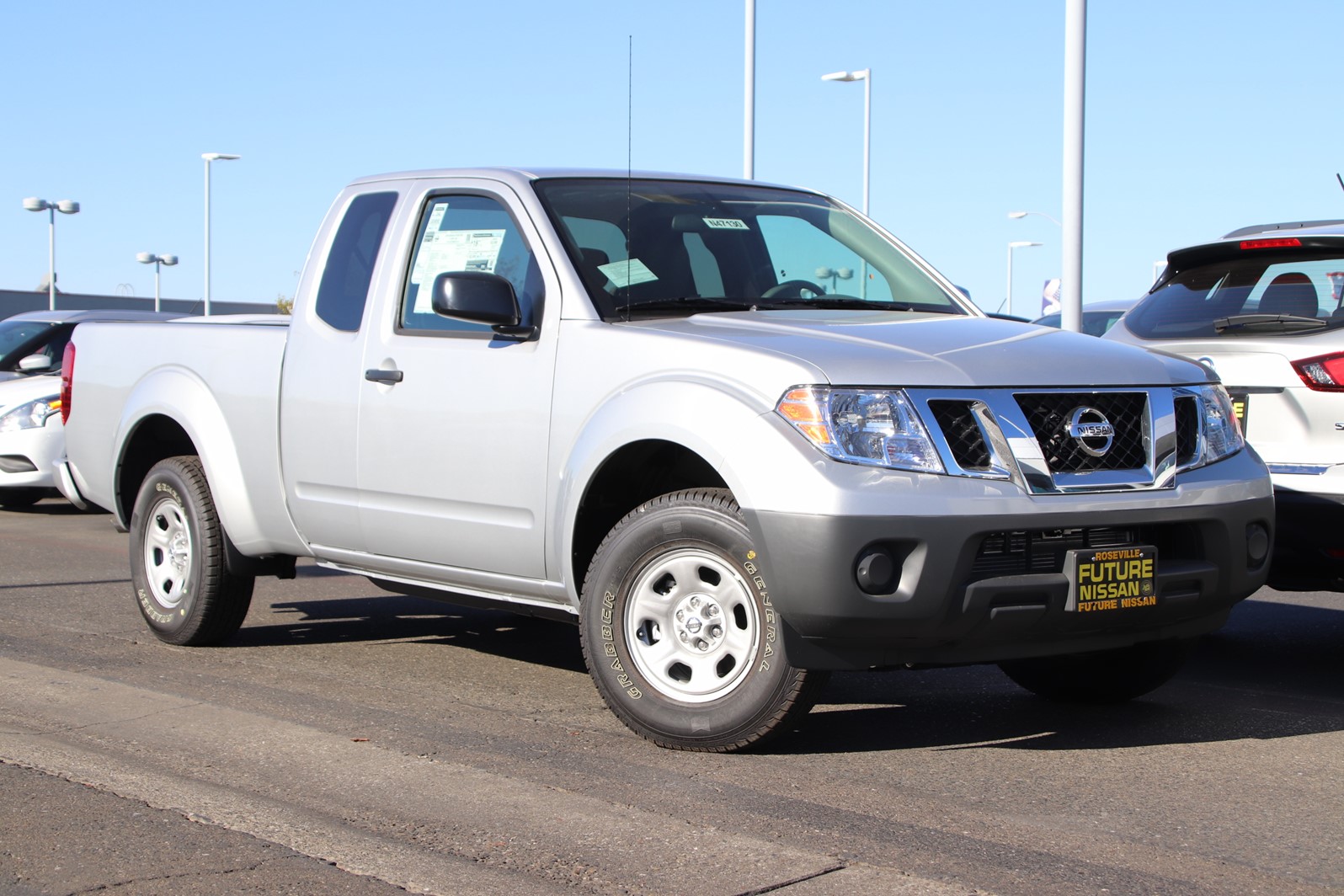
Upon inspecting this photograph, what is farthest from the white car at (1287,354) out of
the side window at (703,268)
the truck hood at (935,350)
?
the side window at (703,268)

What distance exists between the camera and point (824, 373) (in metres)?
4.68

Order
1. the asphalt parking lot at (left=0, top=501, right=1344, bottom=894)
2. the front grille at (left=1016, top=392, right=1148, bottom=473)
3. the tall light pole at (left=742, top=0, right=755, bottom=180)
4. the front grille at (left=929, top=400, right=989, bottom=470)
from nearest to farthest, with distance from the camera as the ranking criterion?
the asphalt parking lot at (left=0, top=501, right=1344, bottom=894) < the front grille at (left=929, top=400, right=989, bottom=470) < the front grille at (left=1016, top=392, right=1148, bottom=473) < the tall light pole at (left=742, top=0, right=755, bottom=180)

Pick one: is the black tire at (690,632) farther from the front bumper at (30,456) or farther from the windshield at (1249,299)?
the front bumper at (30,456)

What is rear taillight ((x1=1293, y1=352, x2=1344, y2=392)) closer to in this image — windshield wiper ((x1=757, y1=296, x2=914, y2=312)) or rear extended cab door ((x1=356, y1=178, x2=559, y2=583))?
windshield wiper ((x1=757, y1=296, x2=914, y2=312))

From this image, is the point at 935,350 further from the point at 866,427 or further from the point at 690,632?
the point at 690,632

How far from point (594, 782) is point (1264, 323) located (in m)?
3.30

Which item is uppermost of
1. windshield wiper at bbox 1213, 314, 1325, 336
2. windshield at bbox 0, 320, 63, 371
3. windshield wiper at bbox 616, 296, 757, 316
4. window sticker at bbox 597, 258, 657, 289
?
window sticker at bbox 597, 258, 657, 289

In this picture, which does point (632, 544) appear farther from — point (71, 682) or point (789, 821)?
point (71, 682)

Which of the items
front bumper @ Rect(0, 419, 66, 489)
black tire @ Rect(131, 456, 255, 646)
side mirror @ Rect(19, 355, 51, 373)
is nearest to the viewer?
black tire @ Rect(131, 456, 255, 646)

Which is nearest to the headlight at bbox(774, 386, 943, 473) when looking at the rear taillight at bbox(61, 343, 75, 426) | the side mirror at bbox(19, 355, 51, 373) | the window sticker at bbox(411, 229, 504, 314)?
the window sticker at bbox(411, 229, 504, 314)

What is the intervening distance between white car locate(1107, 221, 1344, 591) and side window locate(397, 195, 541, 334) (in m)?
2.57

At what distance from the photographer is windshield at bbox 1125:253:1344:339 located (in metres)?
6.19

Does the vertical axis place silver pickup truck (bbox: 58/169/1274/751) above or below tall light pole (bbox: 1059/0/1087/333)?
below

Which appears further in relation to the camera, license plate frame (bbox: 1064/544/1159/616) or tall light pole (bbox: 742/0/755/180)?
tall light pole (bbox: 742/0/755/180)
